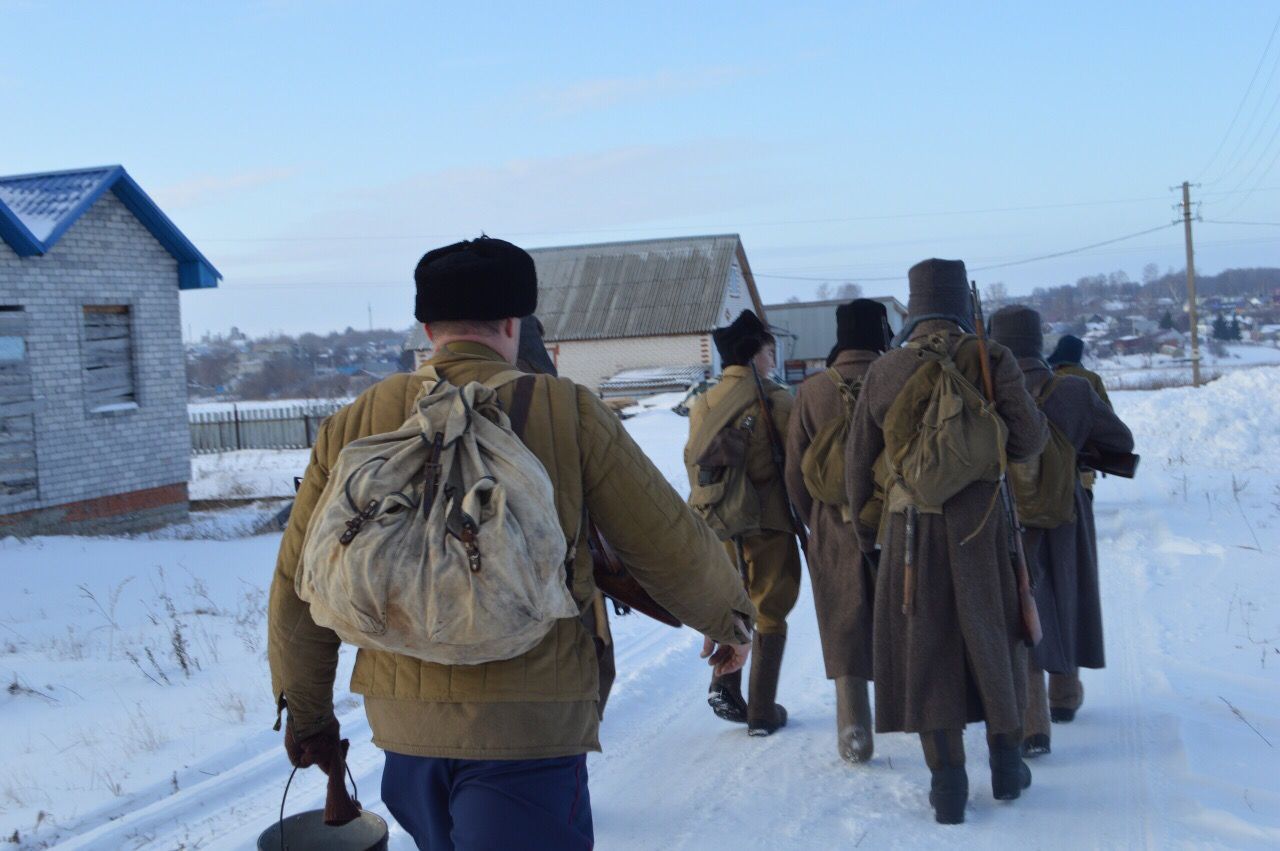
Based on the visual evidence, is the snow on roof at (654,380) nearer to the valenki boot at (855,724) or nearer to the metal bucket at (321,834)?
the valenki boot at (855,724)

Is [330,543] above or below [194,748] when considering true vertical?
above

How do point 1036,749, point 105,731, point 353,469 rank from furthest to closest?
point 105,731 → point 1036,749 → point 353,469

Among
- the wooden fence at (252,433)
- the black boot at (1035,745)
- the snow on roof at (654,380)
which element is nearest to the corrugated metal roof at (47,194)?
the black boot at (1035,745)

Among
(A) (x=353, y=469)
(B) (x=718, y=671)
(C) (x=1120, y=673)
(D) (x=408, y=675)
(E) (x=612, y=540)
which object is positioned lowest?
(C) (x=1120, y=673)

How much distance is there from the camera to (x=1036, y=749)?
204 inches

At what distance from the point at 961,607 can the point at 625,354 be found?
124 feet

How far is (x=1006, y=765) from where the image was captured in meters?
4.55

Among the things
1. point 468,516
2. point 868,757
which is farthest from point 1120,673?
point 468,516

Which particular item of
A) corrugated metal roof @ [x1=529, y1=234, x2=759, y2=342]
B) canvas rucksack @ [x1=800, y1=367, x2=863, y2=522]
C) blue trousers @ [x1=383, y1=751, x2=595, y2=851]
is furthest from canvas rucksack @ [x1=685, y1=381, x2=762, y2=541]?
corrugated metal roof @ [x1=529, y1=234, x2=759, y2=342]

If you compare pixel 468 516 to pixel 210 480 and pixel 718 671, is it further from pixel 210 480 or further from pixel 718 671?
pixel 210 480

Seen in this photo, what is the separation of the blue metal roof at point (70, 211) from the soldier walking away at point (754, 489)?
11.3m

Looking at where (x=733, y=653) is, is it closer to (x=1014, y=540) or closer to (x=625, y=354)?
(x=1014, y=540)

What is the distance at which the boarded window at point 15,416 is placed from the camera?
13.8 m

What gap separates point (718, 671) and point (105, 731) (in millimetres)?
4071
